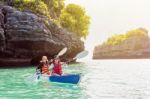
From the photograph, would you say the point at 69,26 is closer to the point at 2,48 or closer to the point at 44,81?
the point at 2,48

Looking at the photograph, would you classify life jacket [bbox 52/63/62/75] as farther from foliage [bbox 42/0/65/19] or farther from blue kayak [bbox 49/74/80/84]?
foliage [bbox 42/0/65/19]

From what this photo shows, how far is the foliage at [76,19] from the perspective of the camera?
8488 centimetres

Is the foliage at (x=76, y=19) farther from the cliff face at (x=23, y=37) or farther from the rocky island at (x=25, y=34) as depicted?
the cliff face at (x=23, y=37)

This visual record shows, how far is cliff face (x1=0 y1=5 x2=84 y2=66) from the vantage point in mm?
54797

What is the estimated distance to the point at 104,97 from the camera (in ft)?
72.1

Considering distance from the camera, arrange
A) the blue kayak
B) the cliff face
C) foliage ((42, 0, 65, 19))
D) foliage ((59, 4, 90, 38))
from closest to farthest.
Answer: the blue kayak, the cliff face, foliage ((42, 0, 65, 19)), foliage ((59, 4, 90, 38))

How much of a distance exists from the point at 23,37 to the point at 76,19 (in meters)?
36.4

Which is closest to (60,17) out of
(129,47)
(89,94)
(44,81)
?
(44,81)

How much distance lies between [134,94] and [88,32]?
6836cm

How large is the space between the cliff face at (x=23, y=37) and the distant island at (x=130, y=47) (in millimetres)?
121524

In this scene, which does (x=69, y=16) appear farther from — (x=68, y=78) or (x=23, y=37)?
(x=68, y=78)

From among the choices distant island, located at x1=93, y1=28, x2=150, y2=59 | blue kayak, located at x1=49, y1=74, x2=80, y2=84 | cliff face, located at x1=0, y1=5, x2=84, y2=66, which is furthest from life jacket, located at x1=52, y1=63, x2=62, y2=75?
distant island, located at x1=93, y1=28, x2=150, y2=59

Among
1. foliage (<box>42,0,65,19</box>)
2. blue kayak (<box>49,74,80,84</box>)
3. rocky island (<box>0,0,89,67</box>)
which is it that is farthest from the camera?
foliage (<box>42,0,65,19</box>)

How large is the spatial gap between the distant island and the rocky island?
11877 cm
